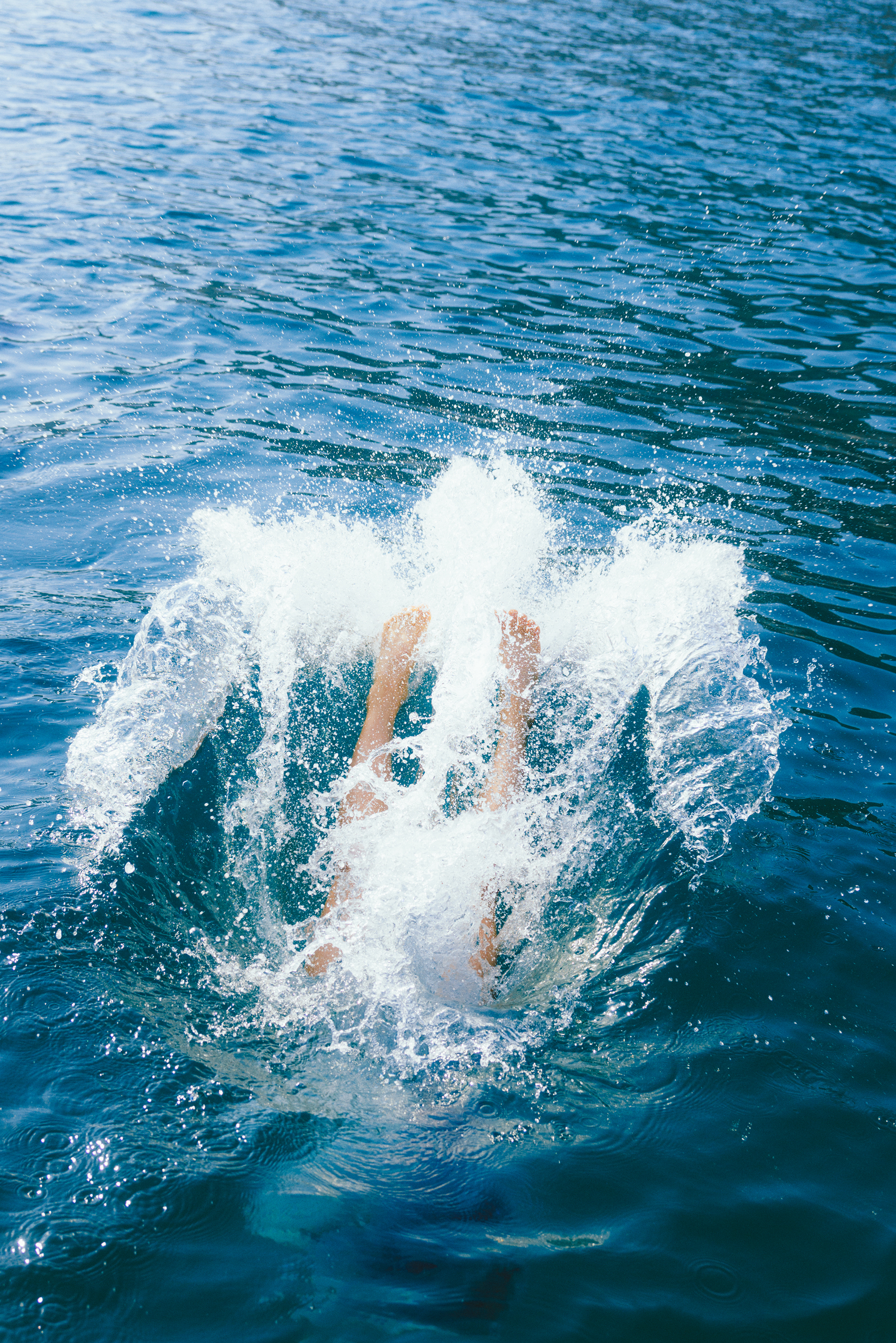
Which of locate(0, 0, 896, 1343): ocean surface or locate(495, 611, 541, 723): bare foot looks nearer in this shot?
locate(0, 0, 896, 1343): ocean surface

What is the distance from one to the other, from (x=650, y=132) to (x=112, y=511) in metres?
13.6

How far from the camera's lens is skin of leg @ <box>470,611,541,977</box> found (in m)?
4.73

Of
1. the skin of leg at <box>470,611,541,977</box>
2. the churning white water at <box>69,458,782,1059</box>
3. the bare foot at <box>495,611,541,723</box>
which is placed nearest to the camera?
the churning white water at <box>69,458,782,1059</box>

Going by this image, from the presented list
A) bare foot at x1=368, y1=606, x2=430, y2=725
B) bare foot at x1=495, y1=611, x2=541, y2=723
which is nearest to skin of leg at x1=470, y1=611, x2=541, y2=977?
bare foot at x1=495, y1=611, x2=541, y2=723

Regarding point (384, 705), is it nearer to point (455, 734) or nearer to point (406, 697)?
point (406, 697)

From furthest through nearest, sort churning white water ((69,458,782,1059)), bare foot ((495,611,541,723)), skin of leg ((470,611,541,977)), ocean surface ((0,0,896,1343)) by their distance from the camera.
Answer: bare foot ((495,611,541,723)) < skin of leg ((470,611,541,977)) < churning white water ((69,458,782,1059)) < ocean surface ((0,0,896,1343))

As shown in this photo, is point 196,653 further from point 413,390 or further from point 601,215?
point 601,215

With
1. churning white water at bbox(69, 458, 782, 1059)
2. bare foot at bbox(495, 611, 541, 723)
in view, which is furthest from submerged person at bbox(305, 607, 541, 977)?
churning white water at bbox(69, 458, 782, 1059)

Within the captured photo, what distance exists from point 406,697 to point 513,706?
0.67 m

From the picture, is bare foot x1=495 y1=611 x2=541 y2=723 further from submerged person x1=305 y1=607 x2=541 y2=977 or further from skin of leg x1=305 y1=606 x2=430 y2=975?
Answer: skin of leg x1=305 y1=606 x2=430 y2=975

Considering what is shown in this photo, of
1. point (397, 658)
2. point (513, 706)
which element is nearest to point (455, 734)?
point (513, 706)

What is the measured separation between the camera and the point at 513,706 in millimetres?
5070

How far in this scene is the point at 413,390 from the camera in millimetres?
9180

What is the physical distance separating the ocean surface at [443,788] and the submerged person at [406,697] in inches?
4.5
